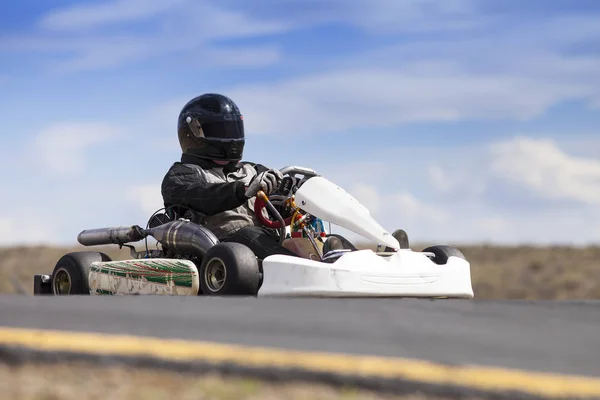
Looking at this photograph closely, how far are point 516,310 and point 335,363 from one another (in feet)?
7.50

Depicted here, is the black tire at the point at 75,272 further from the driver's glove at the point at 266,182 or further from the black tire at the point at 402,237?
the black tire at the point at 402,237

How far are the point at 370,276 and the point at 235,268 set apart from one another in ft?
3.46

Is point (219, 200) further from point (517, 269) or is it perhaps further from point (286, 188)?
point (517, 269)

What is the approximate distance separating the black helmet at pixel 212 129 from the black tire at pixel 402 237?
202 centimetres

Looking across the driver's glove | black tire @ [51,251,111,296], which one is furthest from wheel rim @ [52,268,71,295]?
the driver's glove

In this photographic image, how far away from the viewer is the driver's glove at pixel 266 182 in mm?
7980

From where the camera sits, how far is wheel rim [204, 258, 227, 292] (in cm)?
761

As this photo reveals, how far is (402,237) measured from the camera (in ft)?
25.9

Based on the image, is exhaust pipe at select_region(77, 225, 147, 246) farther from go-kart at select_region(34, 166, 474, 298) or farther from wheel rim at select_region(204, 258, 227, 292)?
wheel rim at select_region(204, 258, 227, 292)

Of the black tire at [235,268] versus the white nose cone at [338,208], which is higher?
the white nose cone at [338,208]

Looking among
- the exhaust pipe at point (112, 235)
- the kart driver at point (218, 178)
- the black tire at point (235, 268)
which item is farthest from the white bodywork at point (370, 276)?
the exhaust pipe at point (112, 235)

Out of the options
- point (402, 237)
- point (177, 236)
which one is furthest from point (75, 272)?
point (402, 237)

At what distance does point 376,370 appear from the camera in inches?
145

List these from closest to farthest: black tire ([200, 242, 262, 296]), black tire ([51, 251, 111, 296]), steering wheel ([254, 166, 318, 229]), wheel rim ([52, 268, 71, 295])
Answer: black tire ([200, 242, 262, 296]), steering wheel ([254, 166, 318, 229]), black tire ([51, 251, 111, 296]), wheel rim ([52, 268, 71, 295])
